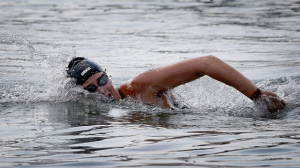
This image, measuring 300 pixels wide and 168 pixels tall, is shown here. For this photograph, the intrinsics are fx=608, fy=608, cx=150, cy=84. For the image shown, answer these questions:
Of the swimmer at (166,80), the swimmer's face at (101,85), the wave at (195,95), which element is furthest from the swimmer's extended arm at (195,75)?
the swimmer's face at (101,85)

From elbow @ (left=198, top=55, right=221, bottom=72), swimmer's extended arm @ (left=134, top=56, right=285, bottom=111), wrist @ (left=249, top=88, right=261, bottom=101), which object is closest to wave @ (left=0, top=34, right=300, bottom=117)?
wrist @ (left=249, top=88, right=261, bottom=101)

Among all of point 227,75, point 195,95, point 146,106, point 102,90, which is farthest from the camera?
point 195,95

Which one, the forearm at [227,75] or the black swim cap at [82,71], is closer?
the forearm at [227,75]

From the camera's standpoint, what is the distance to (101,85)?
7.28m

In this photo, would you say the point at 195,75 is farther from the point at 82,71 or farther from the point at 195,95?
the point at 195,95

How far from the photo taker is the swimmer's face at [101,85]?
726 cm

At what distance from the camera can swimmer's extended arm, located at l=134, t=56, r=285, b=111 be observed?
21.7 feet

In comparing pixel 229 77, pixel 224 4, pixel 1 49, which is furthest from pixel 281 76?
pixel 224 4

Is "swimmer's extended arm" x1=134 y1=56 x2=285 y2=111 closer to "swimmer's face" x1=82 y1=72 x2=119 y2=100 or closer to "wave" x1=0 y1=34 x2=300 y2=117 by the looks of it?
"wave" x1=0 y1=34 x2=300 y2=117

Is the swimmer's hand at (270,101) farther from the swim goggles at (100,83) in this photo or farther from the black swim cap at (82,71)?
the black swim cap at (82,71)

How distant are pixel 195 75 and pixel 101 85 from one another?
1196 millimetres

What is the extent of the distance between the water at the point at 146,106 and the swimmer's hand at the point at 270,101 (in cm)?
10

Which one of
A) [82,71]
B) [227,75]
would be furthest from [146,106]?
[227,75]

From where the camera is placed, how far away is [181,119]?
21.1ft
